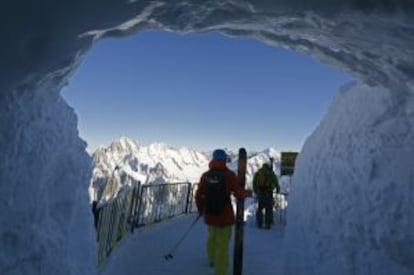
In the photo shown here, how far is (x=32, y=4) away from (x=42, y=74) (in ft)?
3.77

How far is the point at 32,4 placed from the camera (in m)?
3.43

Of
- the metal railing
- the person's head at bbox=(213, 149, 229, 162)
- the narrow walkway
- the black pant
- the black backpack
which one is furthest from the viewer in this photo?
the black pant

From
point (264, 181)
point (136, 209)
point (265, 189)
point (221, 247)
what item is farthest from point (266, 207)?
point (221, 247)

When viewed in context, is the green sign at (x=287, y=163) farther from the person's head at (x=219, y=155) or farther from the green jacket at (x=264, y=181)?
the person's head at (x=219, y=155)

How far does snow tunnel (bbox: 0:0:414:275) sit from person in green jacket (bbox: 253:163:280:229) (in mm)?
6056

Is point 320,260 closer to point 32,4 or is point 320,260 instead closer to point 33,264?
point 33,264

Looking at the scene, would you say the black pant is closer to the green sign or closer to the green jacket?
the green jacket

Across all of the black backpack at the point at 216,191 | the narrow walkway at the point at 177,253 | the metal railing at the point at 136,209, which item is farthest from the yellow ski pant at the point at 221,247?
the metal railing at the point at 136,209

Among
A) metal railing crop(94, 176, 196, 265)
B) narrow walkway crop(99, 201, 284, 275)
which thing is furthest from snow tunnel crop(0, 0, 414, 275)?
metal railing crop(94, 176, 196, 265)

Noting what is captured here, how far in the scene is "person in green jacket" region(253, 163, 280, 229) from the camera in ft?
47.1

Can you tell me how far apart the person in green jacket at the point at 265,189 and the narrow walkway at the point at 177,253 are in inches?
26.5

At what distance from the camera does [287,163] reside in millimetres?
16062

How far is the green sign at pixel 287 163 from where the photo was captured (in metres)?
15.9

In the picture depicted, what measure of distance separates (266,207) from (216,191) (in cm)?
701
